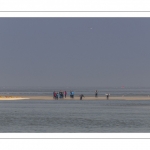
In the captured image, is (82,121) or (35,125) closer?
(35,125)

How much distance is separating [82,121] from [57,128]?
5.45 metres

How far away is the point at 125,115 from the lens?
46906 millimetres

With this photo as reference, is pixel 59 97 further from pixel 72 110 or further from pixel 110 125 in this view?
pixel 110 125

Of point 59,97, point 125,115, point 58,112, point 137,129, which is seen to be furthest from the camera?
point 59,97
